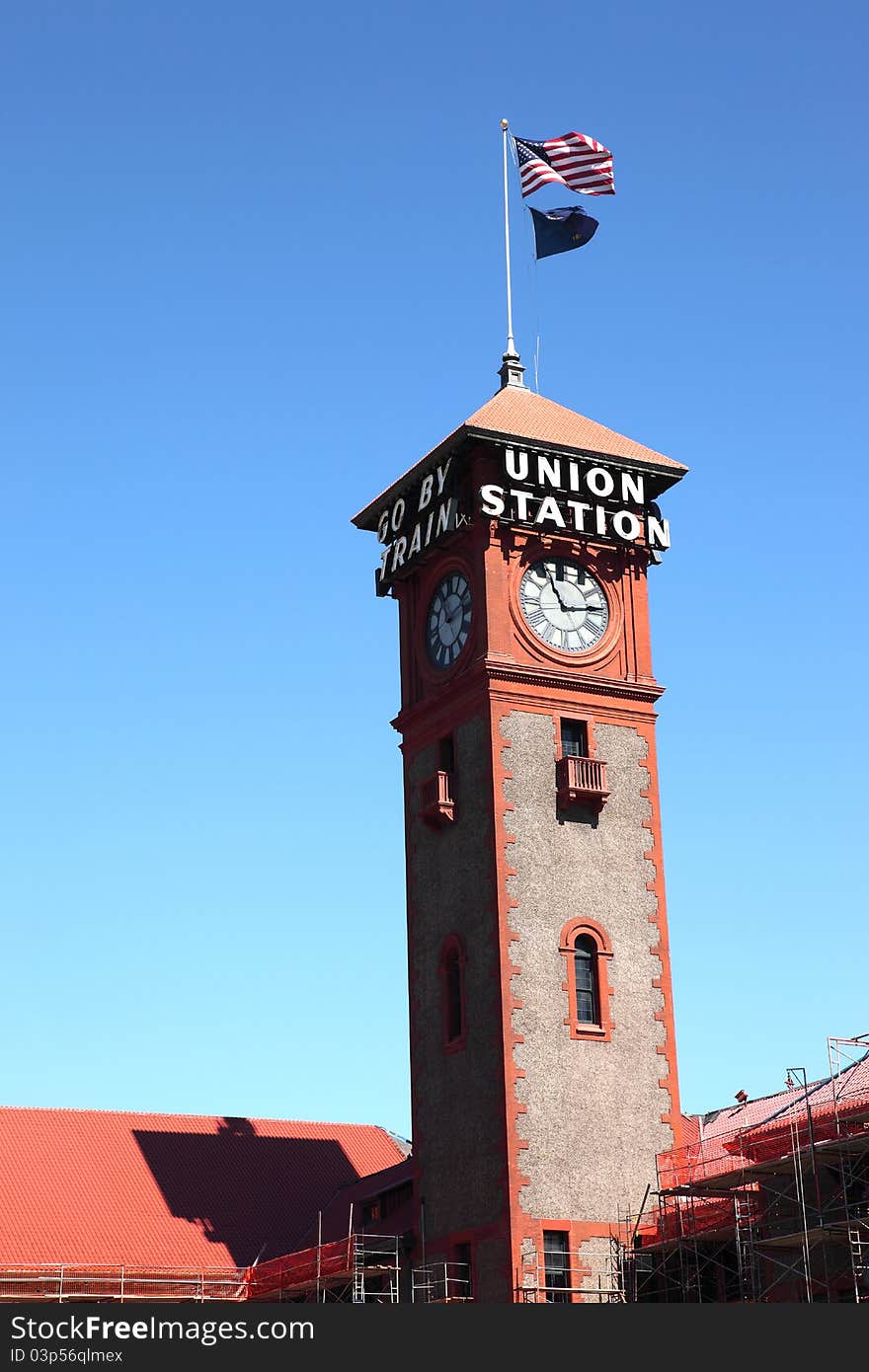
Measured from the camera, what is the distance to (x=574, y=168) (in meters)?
63.3

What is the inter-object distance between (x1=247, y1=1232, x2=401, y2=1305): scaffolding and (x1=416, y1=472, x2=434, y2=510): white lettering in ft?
69.1

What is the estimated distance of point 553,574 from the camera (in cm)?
6059

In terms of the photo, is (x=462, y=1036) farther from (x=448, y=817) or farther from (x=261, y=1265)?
(x=261, y=1265)

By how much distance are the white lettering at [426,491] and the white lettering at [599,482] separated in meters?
4.64

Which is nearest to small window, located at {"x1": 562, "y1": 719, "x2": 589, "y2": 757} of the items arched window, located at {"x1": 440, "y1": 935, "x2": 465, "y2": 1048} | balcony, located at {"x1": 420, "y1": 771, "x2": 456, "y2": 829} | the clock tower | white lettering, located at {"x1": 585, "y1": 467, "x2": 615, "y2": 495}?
the clock tower

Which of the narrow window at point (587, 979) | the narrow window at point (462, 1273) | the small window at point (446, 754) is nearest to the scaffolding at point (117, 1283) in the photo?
the narrow window at point (462, 1273)

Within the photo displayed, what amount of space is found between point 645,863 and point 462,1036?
711 centimetres

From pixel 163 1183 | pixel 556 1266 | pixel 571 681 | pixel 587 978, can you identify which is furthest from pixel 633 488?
pixel 163 1183

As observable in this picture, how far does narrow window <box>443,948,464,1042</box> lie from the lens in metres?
57.4

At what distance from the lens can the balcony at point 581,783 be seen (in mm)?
57406

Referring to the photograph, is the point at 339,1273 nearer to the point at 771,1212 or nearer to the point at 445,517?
the point at 771,1212

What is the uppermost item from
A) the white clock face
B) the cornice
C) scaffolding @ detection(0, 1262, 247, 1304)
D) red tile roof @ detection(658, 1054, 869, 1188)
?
the white clock face

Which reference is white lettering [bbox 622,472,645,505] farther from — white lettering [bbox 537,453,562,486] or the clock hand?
the clock hand

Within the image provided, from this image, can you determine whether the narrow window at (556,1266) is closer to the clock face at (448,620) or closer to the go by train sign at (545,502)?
the clock face at (448,620)
